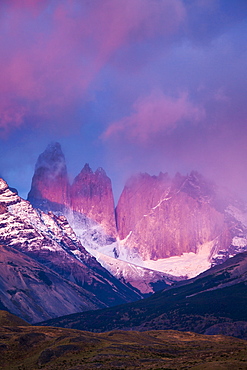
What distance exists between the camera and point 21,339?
179 meters

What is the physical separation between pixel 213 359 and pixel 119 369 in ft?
77.7

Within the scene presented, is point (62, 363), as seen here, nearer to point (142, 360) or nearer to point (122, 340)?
point (142, 360)

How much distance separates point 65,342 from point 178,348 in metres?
38.3

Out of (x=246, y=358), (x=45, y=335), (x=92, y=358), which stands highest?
(x=45, y=335)

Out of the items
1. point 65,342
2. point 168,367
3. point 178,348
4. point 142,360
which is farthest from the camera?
point 178,348

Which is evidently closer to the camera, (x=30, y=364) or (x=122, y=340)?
(x=30, y=364)

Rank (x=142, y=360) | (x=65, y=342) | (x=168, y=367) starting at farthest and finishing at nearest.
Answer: (x=65, y=342), (x=142, y=360), (x=168, y=367)

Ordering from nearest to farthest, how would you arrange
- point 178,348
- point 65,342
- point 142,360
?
point 142,360, point 65,342, point 178,348

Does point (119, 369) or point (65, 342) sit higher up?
point (65, 342)

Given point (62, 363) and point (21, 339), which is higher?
point (21, 339)

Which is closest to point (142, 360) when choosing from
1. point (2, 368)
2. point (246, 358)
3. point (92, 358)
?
point (92, 358)

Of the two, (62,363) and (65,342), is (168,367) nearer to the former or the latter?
(62,363)

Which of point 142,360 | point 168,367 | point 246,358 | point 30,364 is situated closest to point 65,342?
point 30,364

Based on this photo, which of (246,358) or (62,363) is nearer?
(246,358)
